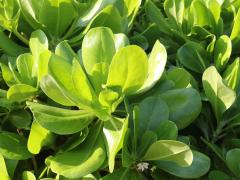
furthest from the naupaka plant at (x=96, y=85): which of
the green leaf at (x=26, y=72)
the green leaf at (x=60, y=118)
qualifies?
the green leaf at (x=26, y=72)

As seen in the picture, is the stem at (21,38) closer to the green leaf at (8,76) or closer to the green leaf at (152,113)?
the green leaf at (8,76)

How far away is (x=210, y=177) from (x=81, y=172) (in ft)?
0.97

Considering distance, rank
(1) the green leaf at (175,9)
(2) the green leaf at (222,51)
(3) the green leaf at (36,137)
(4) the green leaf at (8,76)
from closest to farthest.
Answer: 1. (3) the green leaf at (36,137)
2. (4) the green leaf at (8,76)
3. (2) the green leaf at (222,51)
4. (1) the green leaf at (175,9)

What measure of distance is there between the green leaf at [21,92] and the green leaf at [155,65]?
230 mm

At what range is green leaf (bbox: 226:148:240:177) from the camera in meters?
0.99

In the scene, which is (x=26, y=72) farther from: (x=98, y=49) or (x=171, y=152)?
(x=171, y=152)

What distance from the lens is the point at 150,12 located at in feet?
4.39

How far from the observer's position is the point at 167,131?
3.01 feet

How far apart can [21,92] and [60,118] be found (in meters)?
0.12

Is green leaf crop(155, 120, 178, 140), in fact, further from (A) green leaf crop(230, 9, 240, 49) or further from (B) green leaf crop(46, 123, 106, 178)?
(A) green leaf crop(230, 9, 240, 49)

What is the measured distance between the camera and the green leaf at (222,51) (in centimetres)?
116

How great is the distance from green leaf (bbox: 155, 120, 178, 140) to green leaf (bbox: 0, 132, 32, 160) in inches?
11.0

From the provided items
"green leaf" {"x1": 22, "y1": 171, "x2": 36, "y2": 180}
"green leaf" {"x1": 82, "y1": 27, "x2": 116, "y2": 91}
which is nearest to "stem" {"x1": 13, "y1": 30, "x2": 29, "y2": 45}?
"green leaf" {"x1": 82, "y1": 27, "x2": 116, "y2": 91}

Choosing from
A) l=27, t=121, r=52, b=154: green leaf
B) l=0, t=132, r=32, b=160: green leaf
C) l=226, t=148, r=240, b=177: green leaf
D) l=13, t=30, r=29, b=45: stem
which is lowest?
l=226, t=148, r=240, b=177: green leaf
